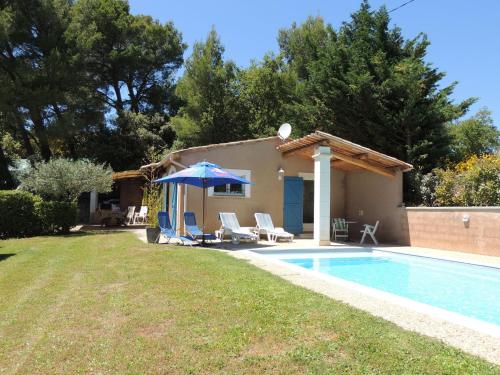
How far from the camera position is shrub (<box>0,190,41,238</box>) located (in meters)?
15.3

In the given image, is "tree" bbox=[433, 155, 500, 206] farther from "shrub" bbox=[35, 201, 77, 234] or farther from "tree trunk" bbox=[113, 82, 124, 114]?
"tree trunk" bbox=[113, 82, 124, 114]

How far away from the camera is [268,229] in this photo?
15203 millimetres

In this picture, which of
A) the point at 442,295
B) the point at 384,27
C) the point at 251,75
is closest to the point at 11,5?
the point at 251,75

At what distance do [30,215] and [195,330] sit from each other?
13581mm

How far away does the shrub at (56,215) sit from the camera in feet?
53.2

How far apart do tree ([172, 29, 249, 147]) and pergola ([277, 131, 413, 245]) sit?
13.7 metres

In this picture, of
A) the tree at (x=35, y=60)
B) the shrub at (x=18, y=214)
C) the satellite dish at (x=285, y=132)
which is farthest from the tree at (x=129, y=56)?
the satellite dish at (x=285, y=132)

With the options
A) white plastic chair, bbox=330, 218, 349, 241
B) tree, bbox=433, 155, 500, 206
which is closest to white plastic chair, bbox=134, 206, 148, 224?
white plastic chair, bbox=330, 218, 349, 241

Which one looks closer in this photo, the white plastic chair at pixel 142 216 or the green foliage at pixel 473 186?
the green foliage at pixel 473 186

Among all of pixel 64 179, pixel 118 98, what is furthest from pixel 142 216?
pixel 118 98

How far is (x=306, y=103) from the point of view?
22.4 m

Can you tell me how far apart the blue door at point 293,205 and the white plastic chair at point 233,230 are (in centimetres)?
249

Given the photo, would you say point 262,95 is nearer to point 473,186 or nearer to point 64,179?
point 64,179

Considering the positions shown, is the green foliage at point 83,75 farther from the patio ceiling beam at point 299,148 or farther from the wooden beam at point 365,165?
the wooden beam at point 365,165
